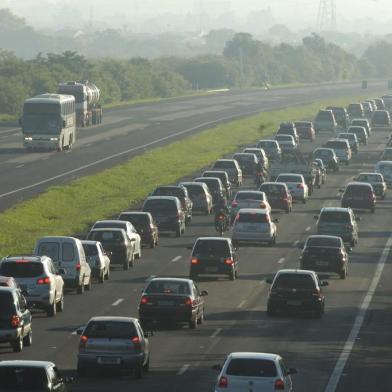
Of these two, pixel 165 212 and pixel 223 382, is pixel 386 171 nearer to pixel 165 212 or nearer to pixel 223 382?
pixel 165 212

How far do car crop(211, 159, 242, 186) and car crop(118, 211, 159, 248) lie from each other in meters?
29.4

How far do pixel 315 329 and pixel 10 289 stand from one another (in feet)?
35.2

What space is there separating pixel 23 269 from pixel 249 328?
632 centimetres

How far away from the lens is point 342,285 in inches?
2222

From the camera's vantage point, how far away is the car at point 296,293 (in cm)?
4666

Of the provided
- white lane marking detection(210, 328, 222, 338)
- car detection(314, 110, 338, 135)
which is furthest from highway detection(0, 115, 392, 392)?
car detection(314, 110, 338, 135)

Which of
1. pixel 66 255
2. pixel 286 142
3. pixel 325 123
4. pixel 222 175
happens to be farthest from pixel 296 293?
pixel 325 123

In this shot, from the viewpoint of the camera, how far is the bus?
108 meters

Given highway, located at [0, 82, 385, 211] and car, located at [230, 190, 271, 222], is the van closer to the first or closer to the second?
car, located at [230, 190, 271, 222]

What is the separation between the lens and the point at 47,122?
108750mm

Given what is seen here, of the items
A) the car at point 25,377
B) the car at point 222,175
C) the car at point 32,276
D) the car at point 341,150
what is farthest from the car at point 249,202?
the car at point 25,377

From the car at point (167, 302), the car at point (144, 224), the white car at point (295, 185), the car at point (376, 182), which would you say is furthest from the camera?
the car at point (376, 182)

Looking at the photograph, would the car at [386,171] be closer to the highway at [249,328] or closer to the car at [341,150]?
the car at [341,150]

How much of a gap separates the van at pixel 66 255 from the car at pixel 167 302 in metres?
6.82
